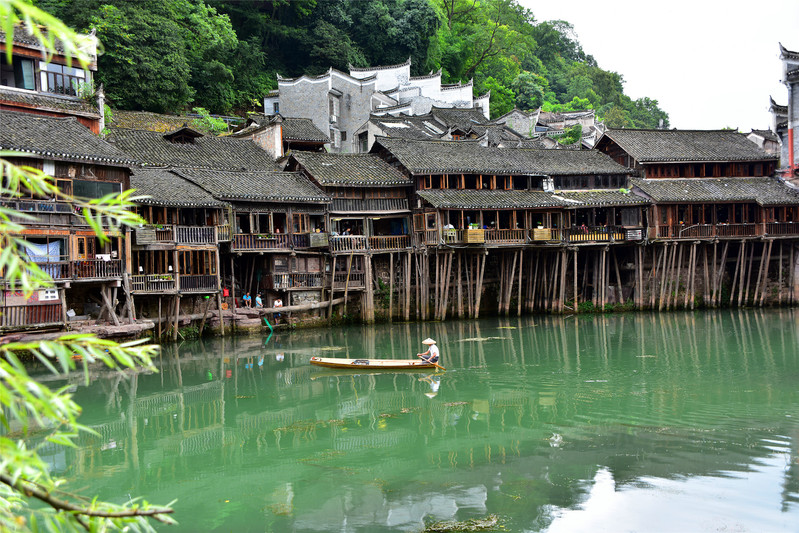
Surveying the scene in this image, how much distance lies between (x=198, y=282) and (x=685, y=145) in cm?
2893

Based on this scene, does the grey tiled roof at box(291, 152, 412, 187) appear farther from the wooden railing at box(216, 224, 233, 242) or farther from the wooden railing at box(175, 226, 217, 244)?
the wooden railing at box(175, 226, 217, 244)

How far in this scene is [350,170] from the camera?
3803cm

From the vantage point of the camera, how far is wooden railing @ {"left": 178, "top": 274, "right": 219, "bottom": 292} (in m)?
30.4

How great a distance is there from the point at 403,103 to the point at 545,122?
17574 mm

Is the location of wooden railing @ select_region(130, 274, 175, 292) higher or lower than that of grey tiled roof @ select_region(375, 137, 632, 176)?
lower

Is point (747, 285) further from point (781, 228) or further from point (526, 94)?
point (526, 94)

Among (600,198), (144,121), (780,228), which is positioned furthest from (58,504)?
(780,228)

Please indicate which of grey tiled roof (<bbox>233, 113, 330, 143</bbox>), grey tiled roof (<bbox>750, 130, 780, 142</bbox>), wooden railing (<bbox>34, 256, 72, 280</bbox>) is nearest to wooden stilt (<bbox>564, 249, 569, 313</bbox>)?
grey tiled roof (<bbox>233, 113, 330, 143</bbox>)

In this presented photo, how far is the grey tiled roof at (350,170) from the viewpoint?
36938mm

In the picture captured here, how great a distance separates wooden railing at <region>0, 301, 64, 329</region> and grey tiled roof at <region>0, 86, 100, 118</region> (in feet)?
35.4

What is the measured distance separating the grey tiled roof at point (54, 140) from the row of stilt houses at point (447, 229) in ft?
3.20

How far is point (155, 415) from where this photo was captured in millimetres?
18453

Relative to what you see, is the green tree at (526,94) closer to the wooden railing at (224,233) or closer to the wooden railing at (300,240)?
the wooden railing at (300,240)

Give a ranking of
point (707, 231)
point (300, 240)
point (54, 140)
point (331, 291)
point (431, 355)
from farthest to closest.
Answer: point (707, 231) < point (300, 240) < point (331, 291) < point (54, 140) < point (431, 355)
